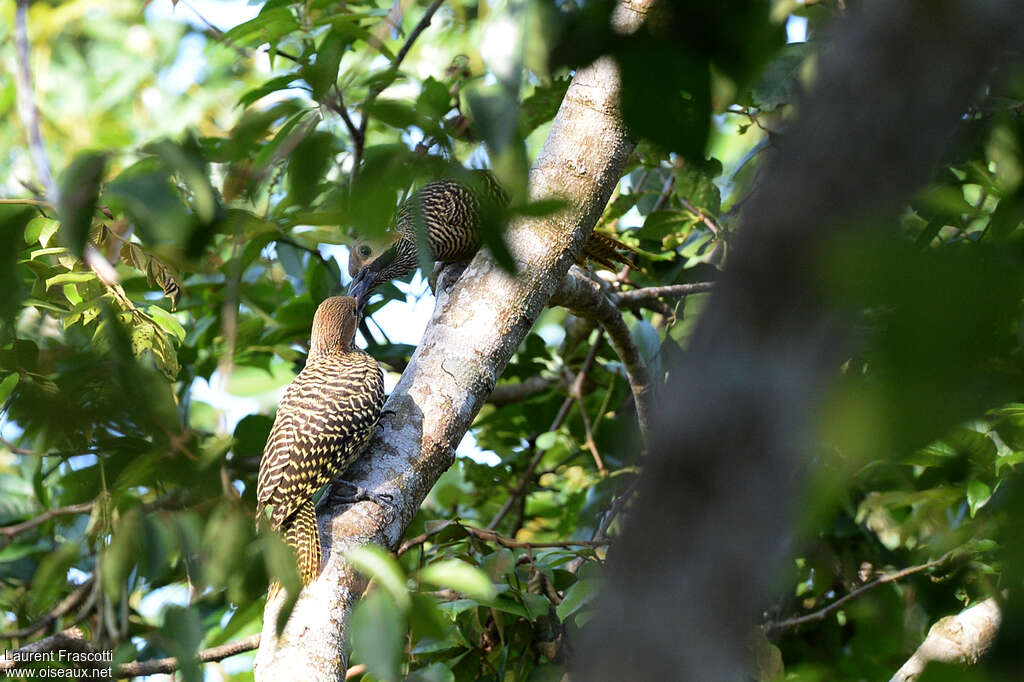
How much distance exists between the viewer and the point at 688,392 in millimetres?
452

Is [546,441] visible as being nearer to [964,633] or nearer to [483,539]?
[483,539]

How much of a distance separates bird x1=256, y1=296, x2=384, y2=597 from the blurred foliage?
331 mm

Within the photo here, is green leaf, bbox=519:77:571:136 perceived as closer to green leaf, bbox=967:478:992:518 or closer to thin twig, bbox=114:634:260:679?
green leaf, bbox=967:478:992:518

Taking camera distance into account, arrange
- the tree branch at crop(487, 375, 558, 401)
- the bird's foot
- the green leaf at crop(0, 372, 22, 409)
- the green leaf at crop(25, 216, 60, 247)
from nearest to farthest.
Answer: the green leaf at crop(0, 372, 22, 409) → the bird's foot → the green leaf at crop(25, 216, 60, 247) → the tree branch at crop(487, 375, 558, 401)

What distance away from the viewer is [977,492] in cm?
257

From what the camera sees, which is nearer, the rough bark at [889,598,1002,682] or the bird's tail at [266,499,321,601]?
the bird's tail at [266,499,321,601]

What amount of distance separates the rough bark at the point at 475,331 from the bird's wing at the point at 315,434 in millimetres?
246

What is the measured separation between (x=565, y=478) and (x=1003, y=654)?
3.80m

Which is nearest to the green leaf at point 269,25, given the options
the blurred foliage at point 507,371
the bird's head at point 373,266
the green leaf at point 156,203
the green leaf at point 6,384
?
the blurred foliage at point 507,371

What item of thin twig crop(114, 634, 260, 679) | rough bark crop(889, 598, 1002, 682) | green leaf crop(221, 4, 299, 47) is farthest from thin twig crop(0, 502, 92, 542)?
rough bark crop(889, 598, 1002, 682)

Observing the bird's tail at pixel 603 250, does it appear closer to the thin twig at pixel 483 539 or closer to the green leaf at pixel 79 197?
the thin twig at pixel 483 539

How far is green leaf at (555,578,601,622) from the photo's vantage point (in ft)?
7.95

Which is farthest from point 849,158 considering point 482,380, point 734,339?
point 482,380

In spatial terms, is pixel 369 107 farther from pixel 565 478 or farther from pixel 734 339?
pixel 565 478
